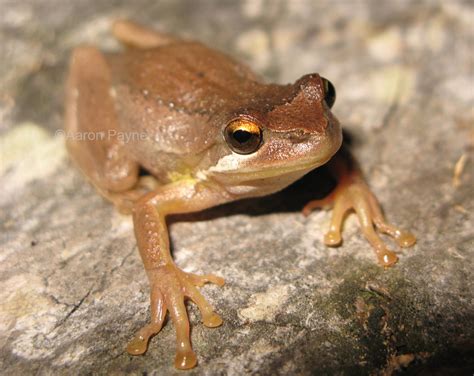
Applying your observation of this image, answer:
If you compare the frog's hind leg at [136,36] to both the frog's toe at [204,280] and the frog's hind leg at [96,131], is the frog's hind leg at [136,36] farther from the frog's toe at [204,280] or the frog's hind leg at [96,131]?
the frog's toe at [204,280]

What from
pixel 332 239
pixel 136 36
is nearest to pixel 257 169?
pixel 332 239

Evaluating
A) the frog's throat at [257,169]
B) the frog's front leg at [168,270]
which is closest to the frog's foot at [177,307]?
the frog's front leg at [168,270]

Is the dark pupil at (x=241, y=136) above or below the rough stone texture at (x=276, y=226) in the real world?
above

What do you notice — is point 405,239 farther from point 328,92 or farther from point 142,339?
point 142,339

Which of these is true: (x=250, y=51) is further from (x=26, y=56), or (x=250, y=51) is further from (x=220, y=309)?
(x=220, y=309)

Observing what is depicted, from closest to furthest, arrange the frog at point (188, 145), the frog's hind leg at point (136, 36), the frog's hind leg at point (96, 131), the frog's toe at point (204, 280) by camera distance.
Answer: the frog at point (188, 145) → the frog's toe at point (204, 280) → the frog's hind leg at point (96, 131) → the frog's hind leg at point (136, 36)

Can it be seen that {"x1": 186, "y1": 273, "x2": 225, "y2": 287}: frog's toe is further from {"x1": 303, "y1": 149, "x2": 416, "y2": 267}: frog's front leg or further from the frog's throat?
{"x1": 303, "y1": 149, "x2": 416, "y2": 267}: frog's front leg

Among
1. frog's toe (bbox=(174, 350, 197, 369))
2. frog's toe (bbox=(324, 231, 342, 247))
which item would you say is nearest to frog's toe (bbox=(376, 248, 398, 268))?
frog's toe (bbox=(324, 231, 342, 247))
